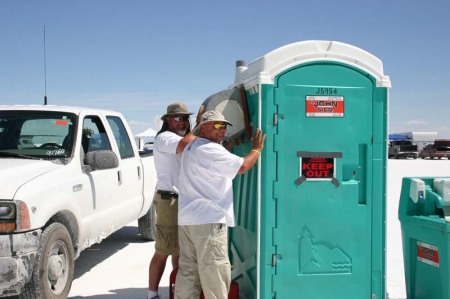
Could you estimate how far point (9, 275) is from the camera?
13.2 ft

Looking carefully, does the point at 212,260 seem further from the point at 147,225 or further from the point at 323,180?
the point at 147,225

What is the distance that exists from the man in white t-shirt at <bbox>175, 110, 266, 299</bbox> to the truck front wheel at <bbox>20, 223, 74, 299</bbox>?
1330 millimetres

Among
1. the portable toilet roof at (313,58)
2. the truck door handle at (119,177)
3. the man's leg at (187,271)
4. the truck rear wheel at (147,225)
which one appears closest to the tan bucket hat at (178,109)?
the portable toilet roof at (313,58)

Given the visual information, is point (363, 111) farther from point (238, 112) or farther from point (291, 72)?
point (238, 112)

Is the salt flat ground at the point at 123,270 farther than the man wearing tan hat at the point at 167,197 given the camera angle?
Yes

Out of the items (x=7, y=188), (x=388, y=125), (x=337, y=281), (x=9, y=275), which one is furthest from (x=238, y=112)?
(x=9, y=275)

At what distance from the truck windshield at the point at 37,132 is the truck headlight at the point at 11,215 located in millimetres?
1207

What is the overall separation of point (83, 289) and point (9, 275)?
1.77m

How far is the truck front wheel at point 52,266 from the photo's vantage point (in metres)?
4.27

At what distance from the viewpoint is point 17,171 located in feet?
14.7

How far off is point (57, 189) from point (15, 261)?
833 millimetres

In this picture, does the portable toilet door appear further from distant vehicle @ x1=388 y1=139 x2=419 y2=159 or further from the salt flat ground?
distant vehicle @ x1=388 y1=139 x2=419 y2=159

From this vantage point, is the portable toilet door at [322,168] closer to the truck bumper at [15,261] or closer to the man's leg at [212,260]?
the man's leg at [212,260]

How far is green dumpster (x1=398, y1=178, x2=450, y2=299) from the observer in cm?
411
